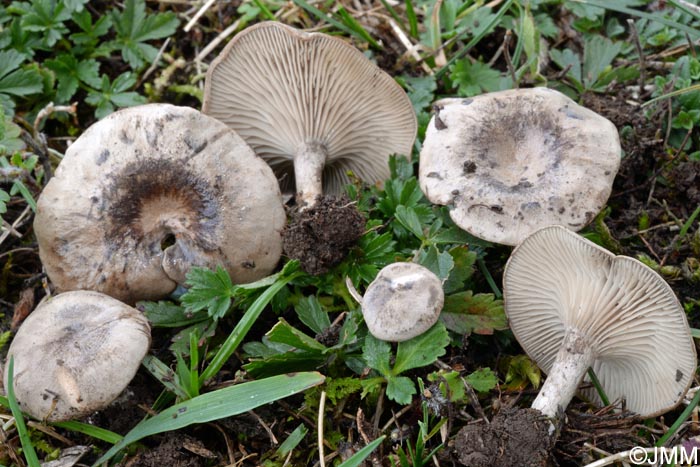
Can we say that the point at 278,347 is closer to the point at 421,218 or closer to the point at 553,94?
the point at 421,218

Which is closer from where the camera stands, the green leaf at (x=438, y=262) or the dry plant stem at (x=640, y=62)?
the green leaf at (x=438, y=262)

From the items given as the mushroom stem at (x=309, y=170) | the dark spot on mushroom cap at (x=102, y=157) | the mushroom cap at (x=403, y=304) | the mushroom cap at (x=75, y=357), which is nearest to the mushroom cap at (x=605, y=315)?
the mushroom cap at (x=403, y=304)

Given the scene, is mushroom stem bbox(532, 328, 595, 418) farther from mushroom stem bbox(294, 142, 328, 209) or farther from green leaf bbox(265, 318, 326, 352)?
mushroom stem bbox(294, 142, 328, 209)

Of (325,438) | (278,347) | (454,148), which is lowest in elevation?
(325,438)

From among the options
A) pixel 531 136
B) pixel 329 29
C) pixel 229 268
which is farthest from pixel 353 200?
pixel 329 29

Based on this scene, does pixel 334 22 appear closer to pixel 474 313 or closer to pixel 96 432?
pixel 474 313

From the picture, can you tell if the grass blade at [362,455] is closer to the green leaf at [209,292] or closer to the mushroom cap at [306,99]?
the green leaf at [209,292]
